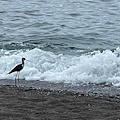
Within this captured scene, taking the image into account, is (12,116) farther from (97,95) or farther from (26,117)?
(97,95)

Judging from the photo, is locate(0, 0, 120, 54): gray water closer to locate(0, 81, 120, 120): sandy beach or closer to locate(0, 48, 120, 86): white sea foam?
locate(0, 48, 120, 86): white sea foam

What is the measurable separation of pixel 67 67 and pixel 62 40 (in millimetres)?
5433

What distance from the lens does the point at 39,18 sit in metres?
23.4

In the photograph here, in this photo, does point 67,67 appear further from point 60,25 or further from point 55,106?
Answer: point 60,25

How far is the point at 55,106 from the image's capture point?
866 centimetres

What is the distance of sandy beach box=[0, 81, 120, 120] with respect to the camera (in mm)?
7949

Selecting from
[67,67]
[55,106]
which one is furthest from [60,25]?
[55,106]

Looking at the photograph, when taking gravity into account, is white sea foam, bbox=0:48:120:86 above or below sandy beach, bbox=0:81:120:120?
below

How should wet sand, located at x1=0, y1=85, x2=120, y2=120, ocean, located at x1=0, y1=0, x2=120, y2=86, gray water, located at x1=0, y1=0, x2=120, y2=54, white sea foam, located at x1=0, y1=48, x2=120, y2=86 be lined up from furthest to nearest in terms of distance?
gray water, located at x1=0, y1=0, x2=120, y2=54
ocean, located at x1=0, y1=0, x2=120, y2=86
white sea foam, located at x1=0, y1=48, x2=120, y2=86
wet sand, located at x1=0, y1=85, x2=120, y2=120

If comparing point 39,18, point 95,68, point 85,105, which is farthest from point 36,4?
point 85,105

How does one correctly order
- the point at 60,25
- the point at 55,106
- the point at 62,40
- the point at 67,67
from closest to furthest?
1. the point at 55,106
2. the point at 67,67
3. the point at 62,40
4. the point at 60,25

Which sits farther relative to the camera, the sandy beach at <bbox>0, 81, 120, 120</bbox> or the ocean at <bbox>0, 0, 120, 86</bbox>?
the ocean at <bbox>0, 0, 120, 86</bbox>

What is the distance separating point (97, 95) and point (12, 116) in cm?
291

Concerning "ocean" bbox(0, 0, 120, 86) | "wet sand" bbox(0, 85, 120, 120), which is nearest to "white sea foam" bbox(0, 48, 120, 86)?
"ocean" bbox(0, 0, 120, 86)
